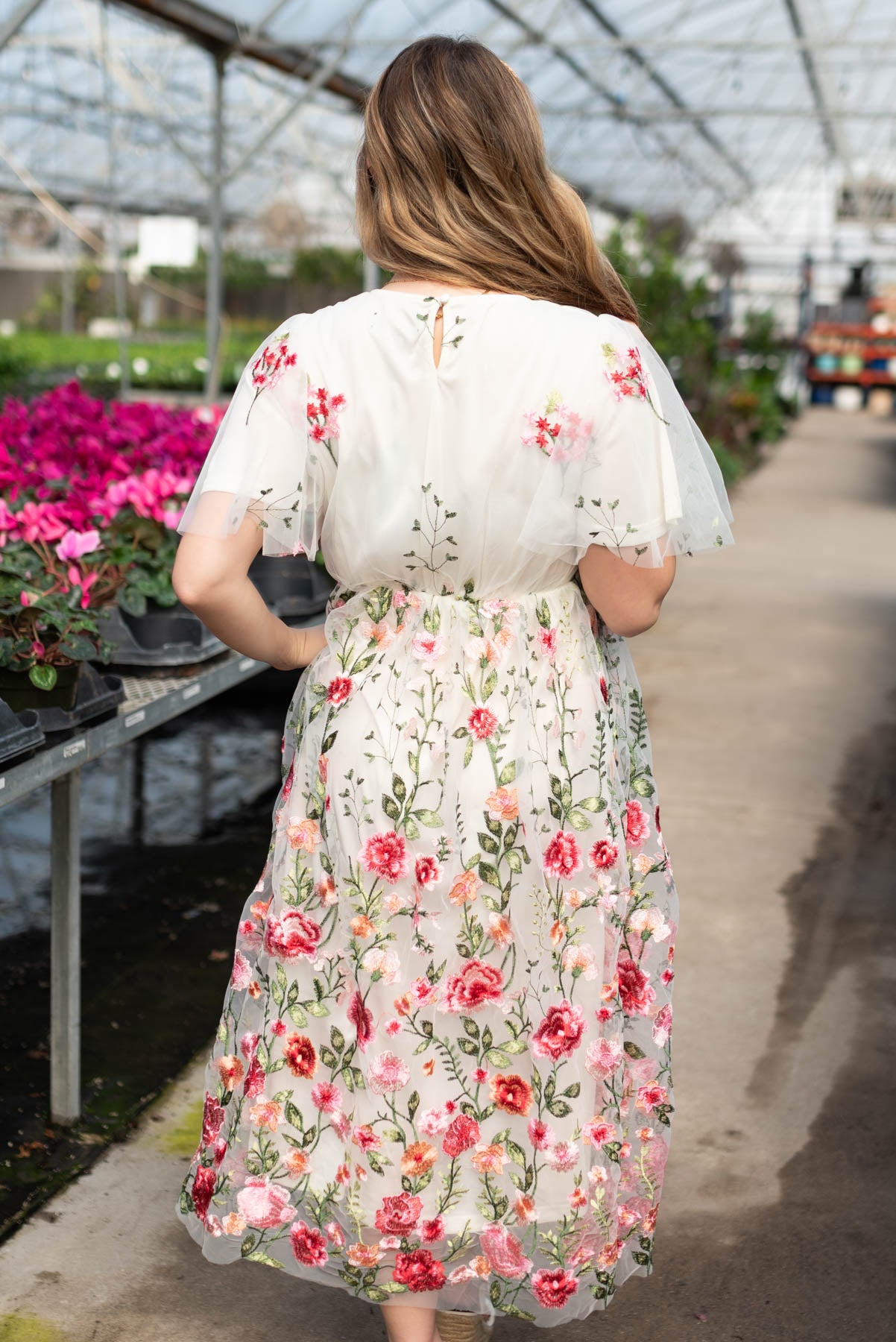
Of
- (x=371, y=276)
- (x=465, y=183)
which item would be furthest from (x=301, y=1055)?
(x=371, y=276)

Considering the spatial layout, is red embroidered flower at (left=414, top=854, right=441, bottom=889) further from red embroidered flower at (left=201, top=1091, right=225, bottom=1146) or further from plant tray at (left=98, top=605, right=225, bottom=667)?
plant tray at (left=98, top=605, right=225, bottom=667)

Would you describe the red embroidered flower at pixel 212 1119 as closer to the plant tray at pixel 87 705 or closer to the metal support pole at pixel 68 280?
the plant tray at pixel 87 705

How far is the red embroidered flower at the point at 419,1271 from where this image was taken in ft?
5.17

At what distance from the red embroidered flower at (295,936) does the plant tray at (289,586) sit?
159 cm

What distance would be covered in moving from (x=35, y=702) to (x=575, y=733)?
3.01 feet

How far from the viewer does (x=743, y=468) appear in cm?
1322

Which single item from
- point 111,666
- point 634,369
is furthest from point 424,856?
point 111,666

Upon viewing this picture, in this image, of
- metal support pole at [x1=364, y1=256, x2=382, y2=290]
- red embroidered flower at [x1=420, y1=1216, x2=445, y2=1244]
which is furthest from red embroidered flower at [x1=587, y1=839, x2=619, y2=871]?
metal support pole at [x1=364, y1=256, x2=382, y2=290]

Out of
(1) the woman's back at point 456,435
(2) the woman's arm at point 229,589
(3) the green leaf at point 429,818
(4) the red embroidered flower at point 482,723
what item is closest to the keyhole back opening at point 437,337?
(1) the woman's back at point 456,435

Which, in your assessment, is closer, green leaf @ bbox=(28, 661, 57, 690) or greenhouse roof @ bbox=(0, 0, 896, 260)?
green leaf @ bbox=(28, 661, 57, 690)

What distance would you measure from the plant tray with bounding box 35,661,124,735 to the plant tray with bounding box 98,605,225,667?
29cm

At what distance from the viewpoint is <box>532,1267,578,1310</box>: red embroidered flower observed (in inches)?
62.5

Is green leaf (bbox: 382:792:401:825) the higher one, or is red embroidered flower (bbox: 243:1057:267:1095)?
green leaf (bbox: 382:792:401:825)

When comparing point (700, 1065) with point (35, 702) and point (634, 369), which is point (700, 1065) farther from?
point (634, 369)
